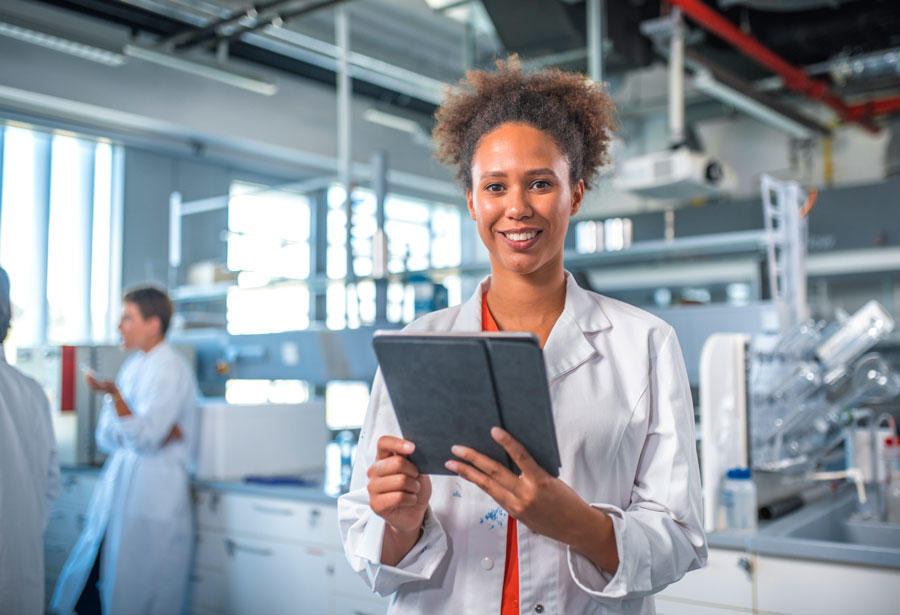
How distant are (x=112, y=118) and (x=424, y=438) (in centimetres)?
546

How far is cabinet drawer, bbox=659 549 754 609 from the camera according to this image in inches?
81.1

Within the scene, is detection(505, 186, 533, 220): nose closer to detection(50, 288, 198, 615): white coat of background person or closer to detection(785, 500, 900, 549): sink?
detection(785, 500, 900, 549): sink

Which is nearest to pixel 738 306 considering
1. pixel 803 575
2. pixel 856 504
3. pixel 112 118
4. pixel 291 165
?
pixel 856 504

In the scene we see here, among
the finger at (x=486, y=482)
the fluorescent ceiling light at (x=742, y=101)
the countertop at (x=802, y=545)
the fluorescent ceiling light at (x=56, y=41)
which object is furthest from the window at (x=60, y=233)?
the finger at (x=486, y=482)

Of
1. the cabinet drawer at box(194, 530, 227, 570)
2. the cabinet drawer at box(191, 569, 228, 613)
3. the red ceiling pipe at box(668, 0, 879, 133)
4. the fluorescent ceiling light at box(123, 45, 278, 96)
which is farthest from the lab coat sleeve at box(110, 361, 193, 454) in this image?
the red ceiling pipe at box(668, 0, 879, 133)

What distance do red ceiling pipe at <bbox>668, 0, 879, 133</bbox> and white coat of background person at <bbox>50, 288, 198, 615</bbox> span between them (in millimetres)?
3023

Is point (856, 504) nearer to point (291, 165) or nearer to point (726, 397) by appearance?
point (726, 397)

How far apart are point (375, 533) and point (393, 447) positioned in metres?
0.16

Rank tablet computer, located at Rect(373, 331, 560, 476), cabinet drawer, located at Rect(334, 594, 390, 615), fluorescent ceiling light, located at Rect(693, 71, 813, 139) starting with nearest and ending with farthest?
tablet computer, located at Rect(373, 331, 560, 476)
cabinet drawer, located at Rect(334, 594, 390, 615)
fluorescent ceiling light, located at Rect(693, 71, 813, 139)

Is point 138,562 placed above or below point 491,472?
below

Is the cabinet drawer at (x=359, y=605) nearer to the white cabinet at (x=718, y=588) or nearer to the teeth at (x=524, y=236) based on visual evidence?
the white cabinet at (x=718, y=588)

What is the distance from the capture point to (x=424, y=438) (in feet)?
3.15

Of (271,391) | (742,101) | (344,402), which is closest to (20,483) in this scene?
(742,101)

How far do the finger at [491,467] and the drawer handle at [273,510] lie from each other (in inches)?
90.0
